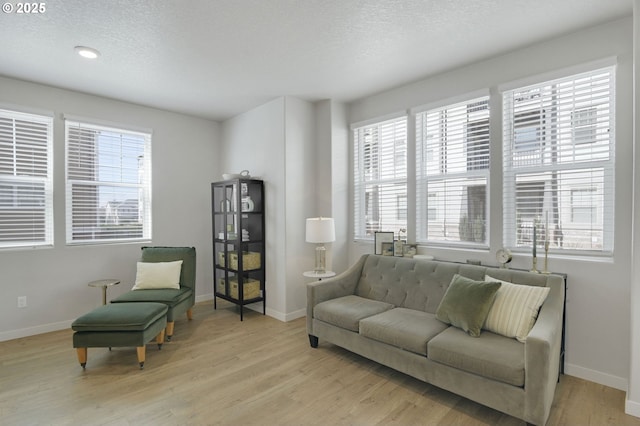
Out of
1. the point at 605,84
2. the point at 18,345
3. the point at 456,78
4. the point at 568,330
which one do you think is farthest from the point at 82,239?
the point at 605,84

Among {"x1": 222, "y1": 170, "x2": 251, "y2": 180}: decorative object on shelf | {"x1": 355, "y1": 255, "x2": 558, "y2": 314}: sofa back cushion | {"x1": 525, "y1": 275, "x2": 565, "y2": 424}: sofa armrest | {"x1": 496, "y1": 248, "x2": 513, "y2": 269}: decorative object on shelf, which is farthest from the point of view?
{"x1": 222, "y1": 170, "x2": 251, "y2": 180}: decorative object on shelf

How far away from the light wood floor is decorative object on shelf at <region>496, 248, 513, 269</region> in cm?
98

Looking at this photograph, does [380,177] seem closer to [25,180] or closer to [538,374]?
[538,374]

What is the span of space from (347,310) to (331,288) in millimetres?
428

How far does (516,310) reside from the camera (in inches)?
92.0

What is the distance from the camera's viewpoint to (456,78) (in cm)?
334

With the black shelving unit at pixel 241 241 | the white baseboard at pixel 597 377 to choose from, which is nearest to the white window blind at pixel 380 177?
the black shelving unit at pixel 241 241

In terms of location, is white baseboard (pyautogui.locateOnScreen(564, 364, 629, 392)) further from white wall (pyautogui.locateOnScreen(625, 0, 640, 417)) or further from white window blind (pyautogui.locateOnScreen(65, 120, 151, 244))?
white window blind (pyautogui.locateOnScreen(65, 120, 151, 244))

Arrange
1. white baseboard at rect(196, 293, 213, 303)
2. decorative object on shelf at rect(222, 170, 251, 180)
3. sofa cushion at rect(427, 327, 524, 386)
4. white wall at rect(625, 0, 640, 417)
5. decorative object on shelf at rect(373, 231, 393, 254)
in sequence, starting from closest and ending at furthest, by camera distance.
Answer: sofa cushion at rect(427, 327, 524, 386) < white wall at rect(625, 0, 640, 417) < decorative object on shelf at rect(373, 231, 393, 254) < decorative object on shelf at rect(222, 170, 251, 180) < white baseboard at rect(196, 293, 213, 303)

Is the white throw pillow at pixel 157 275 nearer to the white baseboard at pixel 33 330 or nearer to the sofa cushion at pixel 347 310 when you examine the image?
the white baseboard at pixel 33 330

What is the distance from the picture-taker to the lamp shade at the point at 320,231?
3723 millimetres

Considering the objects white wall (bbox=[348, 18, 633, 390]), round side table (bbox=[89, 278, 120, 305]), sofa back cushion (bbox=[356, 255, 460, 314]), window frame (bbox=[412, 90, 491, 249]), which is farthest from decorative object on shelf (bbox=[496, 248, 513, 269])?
round side table (bbox=[89, 278, 120, 305])

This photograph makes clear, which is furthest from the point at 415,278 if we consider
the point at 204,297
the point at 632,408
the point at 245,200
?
the point at 204,297

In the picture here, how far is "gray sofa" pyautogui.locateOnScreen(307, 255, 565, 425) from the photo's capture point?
1943mm
